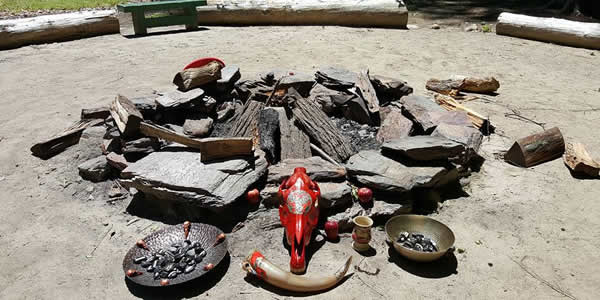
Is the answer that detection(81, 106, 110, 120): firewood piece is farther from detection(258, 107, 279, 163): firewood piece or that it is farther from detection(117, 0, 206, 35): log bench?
detection(117, 0, 206, 35): log bench

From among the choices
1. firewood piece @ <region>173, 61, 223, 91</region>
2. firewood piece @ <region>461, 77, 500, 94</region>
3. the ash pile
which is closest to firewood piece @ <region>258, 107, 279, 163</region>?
the ash pile

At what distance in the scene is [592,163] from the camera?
16.3 feet

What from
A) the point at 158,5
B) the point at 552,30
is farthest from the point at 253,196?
the point at 552,30

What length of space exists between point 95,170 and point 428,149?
3720 mm

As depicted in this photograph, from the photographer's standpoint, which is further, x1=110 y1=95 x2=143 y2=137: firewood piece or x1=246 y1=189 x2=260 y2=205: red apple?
x1=110 y1=95 x2=143 y2=137: firewood piece

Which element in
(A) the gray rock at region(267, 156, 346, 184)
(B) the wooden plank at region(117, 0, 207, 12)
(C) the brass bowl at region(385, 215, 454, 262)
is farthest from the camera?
(B) the wooden plank at region(117, 0, 207, 12)

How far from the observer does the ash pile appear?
169 inches

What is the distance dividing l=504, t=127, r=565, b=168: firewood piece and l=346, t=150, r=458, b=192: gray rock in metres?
1.07

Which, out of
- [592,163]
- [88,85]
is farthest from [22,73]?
[592,163]

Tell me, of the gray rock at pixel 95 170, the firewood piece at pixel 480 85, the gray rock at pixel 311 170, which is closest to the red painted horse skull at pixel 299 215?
the gray rock at pixel 311 170

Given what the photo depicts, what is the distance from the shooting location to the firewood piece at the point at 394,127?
5293 millimetres

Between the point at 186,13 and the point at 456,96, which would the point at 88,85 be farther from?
the point at 456,96

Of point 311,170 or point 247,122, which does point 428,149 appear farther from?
point 247,122

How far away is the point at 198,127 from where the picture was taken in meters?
5.18
